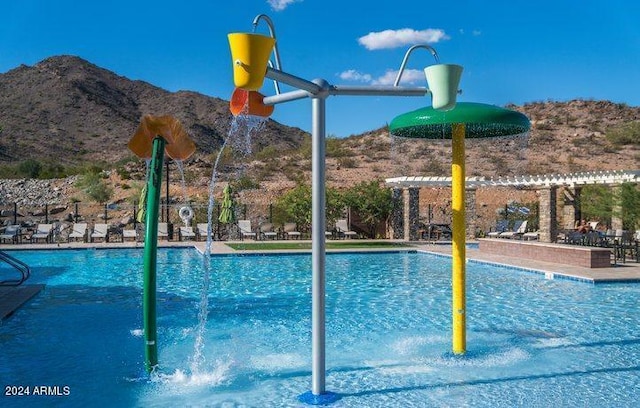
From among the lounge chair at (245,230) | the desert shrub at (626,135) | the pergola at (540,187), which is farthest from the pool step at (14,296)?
the desert shrub at (626,135)

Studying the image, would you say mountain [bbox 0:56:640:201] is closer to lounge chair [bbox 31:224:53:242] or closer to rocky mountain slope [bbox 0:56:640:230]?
rocky mountain slope [bbox 0:56:640:230]

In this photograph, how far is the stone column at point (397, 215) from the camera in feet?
74.3

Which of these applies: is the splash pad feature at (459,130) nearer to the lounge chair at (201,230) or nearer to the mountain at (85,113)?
the lounge chair at (201,230)

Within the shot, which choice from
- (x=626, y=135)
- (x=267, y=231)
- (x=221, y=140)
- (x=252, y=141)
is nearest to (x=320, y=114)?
(x=267, y=231)

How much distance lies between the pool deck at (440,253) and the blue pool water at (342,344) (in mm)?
206

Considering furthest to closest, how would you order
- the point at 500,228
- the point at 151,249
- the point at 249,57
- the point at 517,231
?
the point at 500,228
the point at 517,231
the point at 151,249
the point at 249,57

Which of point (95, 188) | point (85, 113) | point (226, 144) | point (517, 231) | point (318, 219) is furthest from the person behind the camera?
point (85, 113)

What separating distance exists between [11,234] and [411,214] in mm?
13130

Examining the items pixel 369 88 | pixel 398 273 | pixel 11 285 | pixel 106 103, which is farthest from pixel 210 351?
pixel 106 103

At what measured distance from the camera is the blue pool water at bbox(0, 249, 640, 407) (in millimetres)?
5570

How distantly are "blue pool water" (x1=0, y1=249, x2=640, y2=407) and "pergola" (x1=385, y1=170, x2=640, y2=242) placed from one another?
611 cm

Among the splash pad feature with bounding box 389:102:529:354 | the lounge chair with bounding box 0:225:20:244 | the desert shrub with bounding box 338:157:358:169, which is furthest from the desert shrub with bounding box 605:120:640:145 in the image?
the splash pad feature with bounding box 389:102:529:354

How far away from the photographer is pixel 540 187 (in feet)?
64.0

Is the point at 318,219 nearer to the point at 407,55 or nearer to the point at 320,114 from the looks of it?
the point at 320,114
